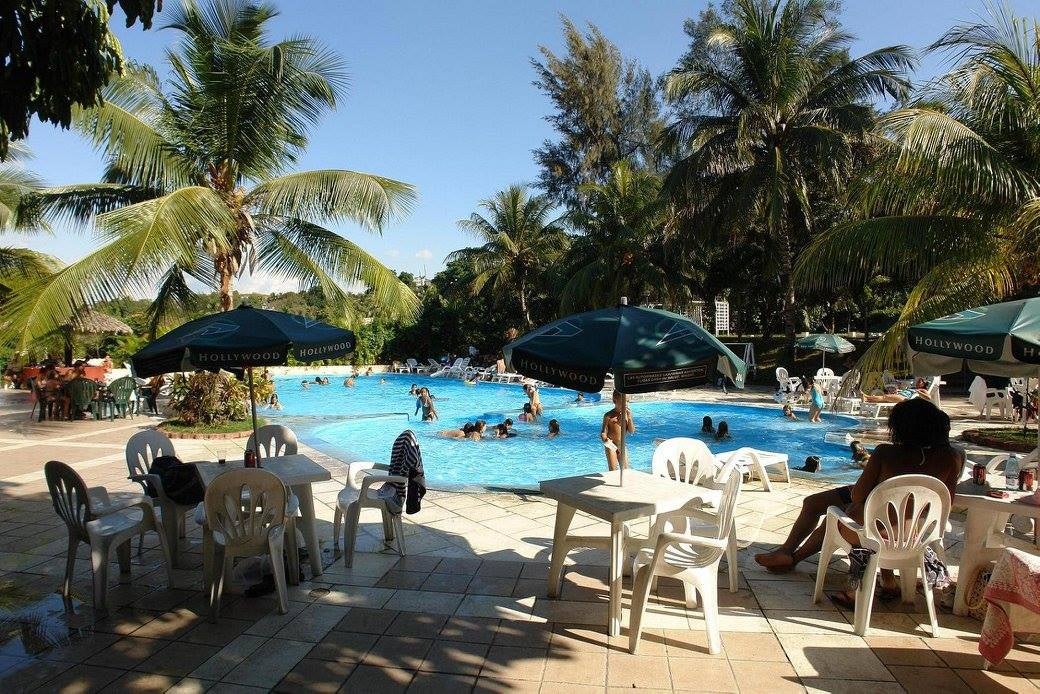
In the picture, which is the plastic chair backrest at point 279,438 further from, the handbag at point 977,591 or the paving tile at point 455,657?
the handbag at point 977,591

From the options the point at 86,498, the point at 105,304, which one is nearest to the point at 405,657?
the point at 86,498

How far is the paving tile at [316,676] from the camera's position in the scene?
10.5 ft

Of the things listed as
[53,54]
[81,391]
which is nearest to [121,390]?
[81,391]

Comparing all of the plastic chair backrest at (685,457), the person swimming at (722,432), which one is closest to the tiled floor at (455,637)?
the plastic chair backrest at (685,457)

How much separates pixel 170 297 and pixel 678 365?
11.8 meters

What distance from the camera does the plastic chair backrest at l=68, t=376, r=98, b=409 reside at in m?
13.6

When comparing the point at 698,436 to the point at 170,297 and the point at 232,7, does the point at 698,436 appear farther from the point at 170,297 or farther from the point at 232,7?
the point at 232,7

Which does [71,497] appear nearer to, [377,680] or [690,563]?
[377,680]

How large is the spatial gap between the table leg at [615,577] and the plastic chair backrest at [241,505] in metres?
2.13

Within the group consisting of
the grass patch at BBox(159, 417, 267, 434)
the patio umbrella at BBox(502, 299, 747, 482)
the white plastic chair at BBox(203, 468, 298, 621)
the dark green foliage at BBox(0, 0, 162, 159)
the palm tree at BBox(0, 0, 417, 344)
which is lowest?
the grass patch at BBox(159, 417, 267, 434)

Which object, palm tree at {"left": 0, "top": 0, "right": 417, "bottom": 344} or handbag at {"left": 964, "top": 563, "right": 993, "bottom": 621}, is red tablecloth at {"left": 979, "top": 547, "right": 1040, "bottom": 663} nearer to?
handbag at {"left": 964, "top": 563, "right": 993, "bottom": 621}

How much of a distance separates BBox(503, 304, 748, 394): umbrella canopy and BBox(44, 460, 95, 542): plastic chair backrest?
304 centimetres

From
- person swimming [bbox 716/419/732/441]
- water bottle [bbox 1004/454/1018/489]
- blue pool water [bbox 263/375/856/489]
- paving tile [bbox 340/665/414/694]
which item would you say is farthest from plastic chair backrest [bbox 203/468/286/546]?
person swimming [bbox 716/419/732/441]

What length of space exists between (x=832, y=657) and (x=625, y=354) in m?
2.00
